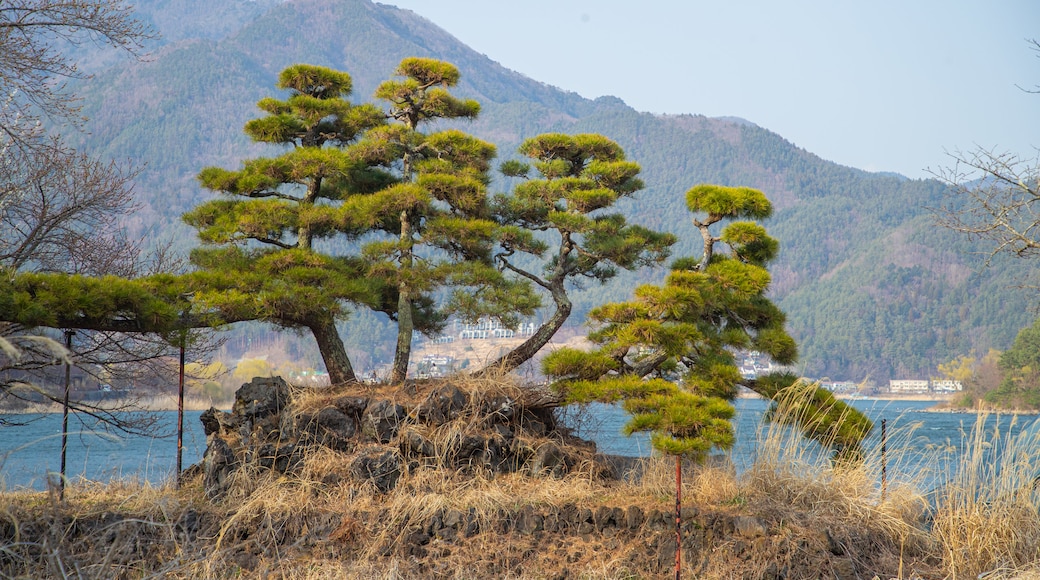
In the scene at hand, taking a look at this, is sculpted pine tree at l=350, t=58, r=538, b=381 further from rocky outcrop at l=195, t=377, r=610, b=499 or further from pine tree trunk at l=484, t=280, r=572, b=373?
rocky outcrop at l=195, t=377, r=610, b=499

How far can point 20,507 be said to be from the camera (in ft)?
25.8

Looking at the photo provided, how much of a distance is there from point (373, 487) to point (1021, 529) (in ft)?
18.4

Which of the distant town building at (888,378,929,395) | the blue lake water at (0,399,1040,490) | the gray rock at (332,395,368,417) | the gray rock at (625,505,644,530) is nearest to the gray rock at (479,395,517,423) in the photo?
the blue lake water at (0,399,1040,490)

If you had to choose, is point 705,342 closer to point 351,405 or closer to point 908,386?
point 351,405

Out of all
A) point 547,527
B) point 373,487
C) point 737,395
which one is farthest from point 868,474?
point 373,487

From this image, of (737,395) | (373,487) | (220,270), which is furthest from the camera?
(220,270)

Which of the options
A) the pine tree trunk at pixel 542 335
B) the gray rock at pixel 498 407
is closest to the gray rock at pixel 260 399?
the gray rock at pixel 498 407

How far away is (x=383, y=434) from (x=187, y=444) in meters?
34.3

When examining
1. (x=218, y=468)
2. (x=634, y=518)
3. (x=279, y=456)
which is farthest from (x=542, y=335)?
(x=218, y=468)

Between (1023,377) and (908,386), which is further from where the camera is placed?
(908,386)

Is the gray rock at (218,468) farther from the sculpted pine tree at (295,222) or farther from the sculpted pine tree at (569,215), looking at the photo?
the sculpted pine tree at (569,215)

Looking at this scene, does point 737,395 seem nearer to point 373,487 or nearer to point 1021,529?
point 1021,529

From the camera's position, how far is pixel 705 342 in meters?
9.37

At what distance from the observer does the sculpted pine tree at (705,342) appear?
28.3ft
